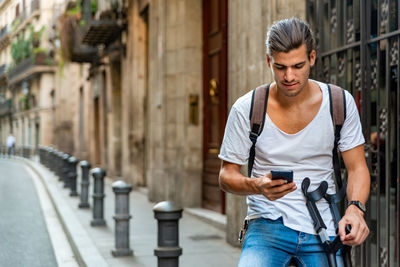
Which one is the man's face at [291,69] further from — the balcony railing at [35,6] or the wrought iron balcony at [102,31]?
the balcony railing at [35,6]

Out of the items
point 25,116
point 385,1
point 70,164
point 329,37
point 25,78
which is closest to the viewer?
point 385,1

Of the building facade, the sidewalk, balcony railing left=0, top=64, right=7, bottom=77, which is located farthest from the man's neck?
balcony railing left=0, top=64, right=7, bottom=77

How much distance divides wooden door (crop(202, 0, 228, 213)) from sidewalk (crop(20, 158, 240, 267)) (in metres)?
0.58

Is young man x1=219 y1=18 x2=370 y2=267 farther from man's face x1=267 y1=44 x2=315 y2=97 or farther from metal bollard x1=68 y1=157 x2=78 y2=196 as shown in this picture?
metal bollard x1=68 y1=157 x2=78 y2=196

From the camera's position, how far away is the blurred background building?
4703 millimetres

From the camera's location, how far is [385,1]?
4.51 metres

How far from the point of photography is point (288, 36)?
229 centimetres

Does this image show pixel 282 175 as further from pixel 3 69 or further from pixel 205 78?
pixel 3 69

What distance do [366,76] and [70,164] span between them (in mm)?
9636

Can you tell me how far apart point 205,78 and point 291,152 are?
7.78 metres

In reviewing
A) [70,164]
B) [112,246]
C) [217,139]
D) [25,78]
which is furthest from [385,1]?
[25,78]

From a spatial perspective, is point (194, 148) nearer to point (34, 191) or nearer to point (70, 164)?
point (70, 164)

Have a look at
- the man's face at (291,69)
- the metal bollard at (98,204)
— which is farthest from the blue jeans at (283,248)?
the metal bollard at (98,204)

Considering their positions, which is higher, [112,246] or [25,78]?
[25,78]
